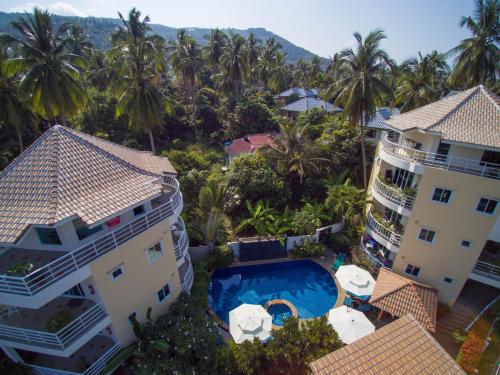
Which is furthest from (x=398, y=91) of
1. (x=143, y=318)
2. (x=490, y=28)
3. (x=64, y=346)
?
(x=64, y=346)

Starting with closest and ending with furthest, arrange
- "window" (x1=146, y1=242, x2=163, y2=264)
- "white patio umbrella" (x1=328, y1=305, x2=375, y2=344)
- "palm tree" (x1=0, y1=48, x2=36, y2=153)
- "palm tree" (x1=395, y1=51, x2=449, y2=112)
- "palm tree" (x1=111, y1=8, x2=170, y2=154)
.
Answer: "window" (x1=146, y1=242, x2=163, y2=264) < "white patio umbrella" (x1=328, y1=305, x2=375, y2=344) < "palm tree" (x1=0, y1=48, x2=36, y2=153) < "palm tree" (x1=111, y1=8, x2=170, y2=154) < "palm tree" (x1=395, y1=51, x2=449, y2=112)

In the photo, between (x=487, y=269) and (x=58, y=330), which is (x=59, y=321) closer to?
(x=58, y=330)

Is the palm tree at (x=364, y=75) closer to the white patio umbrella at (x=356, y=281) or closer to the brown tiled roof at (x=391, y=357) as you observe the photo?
the white patio umbrella at (x=356, y=281)

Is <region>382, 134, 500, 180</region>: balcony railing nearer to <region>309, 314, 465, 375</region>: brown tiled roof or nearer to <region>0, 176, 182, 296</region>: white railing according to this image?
<region>309, 314, 465, 375</region>: brown tiled roof

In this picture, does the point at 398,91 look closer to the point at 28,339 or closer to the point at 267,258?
the point at 267,258

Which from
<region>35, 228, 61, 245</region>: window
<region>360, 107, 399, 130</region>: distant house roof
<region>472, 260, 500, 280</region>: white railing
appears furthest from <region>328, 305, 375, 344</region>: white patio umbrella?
<region>360, 107, 399, 130</region>: distant house roof

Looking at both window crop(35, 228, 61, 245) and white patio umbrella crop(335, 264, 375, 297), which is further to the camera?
white patio umbrella crop(335, 264, 375, 297)

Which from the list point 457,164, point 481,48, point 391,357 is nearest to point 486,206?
point 457,164
